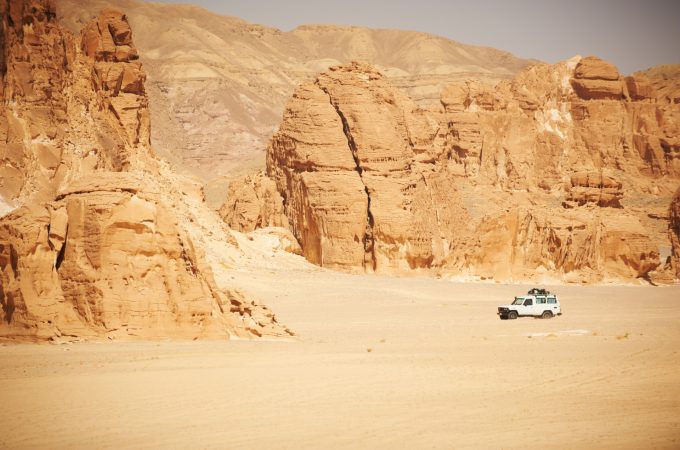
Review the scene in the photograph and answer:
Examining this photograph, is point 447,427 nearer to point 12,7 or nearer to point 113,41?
point 12,7

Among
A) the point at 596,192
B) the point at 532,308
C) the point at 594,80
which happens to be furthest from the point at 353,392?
the point at 594,80

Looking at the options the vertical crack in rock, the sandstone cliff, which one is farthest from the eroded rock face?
the sandstone cliff

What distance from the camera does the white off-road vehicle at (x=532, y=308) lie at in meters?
32.2

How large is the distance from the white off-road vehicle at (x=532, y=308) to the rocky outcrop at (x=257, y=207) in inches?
737

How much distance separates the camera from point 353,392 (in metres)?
16.3

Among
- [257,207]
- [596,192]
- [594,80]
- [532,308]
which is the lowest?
[532,308]

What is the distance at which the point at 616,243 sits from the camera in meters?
47.4

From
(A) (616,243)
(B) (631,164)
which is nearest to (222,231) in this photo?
(A) (616,243)

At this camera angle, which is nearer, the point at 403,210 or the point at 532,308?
the point at 532,308

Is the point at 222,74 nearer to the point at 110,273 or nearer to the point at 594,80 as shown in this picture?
the point at 594,80

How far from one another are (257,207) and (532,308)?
20.6 m

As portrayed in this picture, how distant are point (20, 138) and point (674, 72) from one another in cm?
9078

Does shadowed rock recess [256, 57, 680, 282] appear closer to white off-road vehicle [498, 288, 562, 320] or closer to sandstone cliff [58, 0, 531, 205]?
white off-road vehicle [498, 288, 562, 320]

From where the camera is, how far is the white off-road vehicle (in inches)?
1270
